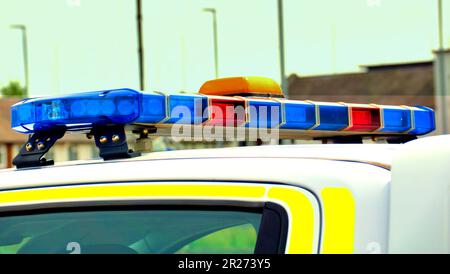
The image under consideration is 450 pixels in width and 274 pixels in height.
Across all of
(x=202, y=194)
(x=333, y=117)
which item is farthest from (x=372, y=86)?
(x=202, y=194)

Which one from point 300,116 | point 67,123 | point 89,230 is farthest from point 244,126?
point 89,230

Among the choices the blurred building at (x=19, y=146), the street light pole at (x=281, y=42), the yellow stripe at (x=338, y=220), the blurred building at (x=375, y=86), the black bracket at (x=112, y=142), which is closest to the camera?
the yellow stripe at (x=338, y=220)

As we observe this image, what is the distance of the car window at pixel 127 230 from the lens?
2.39m

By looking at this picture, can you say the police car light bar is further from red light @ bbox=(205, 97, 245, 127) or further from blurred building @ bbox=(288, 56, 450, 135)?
blurred building @ bbox=(288, 56, 450, 135)

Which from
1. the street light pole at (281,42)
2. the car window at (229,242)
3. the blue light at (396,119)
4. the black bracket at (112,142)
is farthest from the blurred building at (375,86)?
the black bracket at (112,142)

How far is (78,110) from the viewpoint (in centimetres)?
290

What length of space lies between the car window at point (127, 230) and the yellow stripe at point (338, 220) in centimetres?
17

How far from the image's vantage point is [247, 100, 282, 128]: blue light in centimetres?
320

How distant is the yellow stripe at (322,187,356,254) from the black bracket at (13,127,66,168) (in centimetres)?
105

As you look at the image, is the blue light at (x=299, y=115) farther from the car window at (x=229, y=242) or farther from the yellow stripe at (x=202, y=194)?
the yellow stripe at (x=202, y=194)

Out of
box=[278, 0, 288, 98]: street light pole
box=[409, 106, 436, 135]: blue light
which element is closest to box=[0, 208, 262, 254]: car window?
box=[409, 106, 436, 135]: blue light

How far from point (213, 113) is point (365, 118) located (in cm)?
93

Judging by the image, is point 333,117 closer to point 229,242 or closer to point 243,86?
point 243,86
